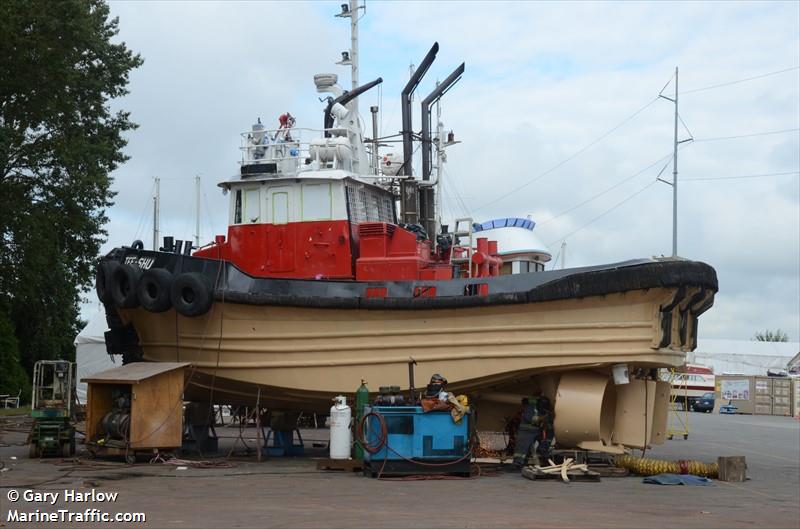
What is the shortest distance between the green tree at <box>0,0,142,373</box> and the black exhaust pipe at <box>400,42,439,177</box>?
991cm

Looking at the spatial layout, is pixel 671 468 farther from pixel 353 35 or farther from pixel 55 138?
pixel 55 138

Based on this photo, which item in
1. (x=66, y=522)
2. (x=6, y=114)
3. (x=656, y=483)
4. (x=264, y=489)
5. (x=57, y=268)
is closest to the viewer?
(x=66, y=522)

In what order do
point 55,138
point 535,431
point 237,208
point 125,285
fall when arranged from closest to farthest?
1. point 535,431
2. point 125,285
3. point 237,208
4. point 55,138

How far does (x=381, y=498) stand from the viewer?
961 centimetres

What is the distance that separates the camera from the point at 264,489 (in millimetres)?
10086

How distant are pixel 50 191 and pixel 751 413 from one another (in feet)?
84.7

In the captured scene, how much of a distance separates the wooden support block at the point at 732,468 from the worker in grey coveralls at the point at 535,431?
7.08ft

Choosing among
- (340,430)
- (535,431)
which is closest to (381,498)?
(340,430)

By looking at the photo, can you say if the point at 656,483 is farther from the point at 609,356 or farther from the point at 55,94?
the point at 55,94

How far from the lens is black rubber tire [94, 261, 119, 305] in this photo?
1322 cm

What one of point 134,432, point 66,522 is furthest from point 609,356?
point 66,522

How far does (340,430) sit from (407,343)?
148 centimetres

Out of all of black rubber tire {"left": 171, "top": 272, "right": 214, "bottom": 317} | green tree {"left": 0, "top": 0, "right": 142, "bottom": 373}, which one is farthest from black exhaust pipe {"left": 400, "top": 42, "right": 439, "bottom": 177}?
green tree {"left": 0, "top": 0, "right": 142, "bottom": 373}

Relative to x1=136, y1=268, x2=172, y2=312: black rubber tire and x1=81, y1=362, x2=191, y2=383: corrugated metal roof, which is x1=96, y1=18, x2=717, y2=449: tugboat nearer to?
x1=136, y1=268, x2=172, y2=312: black rubber tire
